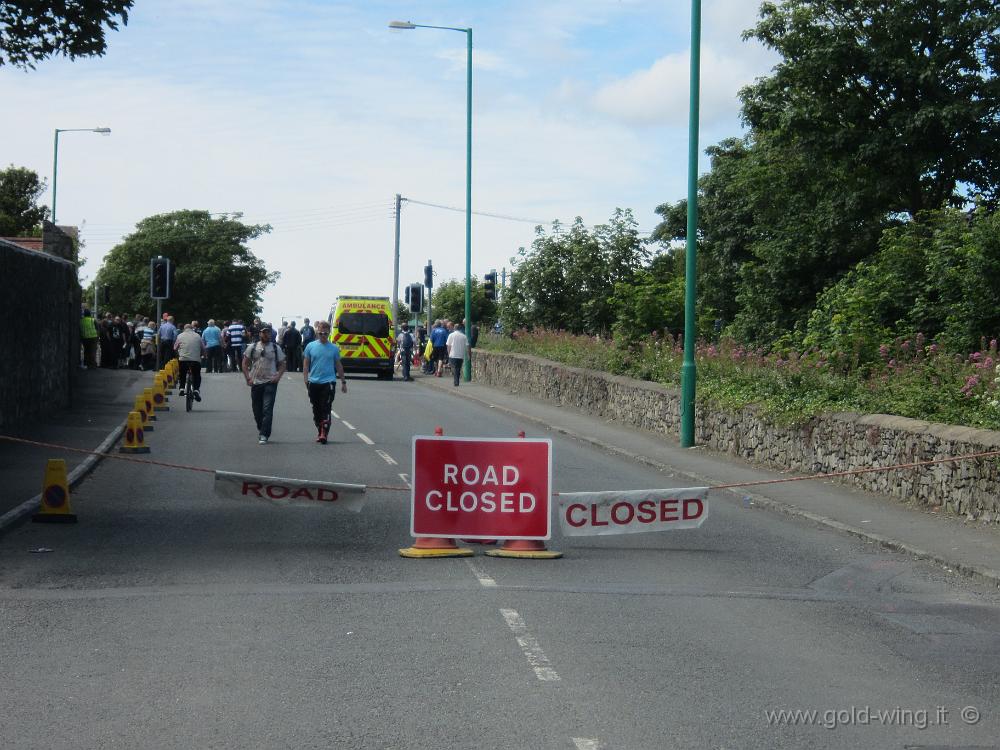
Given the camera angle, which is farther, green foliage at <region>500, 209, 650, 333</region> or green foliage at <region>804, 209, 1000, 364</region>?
green foliage at <region>500, 209, 650, 333</region>

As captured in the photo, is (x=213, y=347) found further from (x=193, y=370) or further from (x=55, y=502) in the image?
(x=55, y=502)

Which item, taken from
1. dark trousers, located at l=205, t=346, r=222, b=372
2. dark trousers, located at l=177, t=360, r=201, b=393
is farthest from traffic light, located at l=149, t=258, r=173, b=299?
dark trousers, located at l=205, t=346, r=222, b=372

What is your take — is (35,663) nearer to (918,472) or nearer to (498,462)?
(498,462)

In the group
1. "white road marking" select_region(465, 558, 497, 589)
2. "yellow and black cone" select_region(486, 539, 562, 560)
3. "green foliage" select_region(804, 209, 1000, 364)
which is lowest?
"white road marking" select_region(465, 558, 497, 589)

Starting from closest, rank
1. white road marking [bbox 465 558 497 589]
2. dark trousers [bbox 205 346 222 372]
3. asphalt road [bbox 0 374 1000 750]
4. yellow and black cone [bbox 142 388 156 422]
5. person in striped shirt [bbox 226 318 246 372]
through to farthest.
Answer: asphalt road [bbox 0 374 1000 750] < white road marking [bbox 465 558 497 589] < yellow and black cone [bbox 142 388 156 422] < dark trousers [bbox 205 346 222 372] < person in striped shirt [bbox 226 318 246 372]

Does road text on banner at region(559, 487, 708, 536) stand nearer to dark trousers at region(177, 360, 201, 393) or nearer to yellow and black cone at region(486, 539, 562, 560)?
yellow and black cone at region(486, 539, 562, 560)

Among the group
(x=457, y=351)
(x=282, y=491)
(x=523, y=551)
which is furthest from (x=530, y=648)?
(x=457, y=351)

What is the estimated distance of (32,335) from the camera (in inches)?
850

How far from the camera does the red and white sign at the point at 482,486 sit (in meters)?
10.2

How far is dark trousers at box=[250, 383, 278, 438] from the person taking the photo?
1922 centimetres

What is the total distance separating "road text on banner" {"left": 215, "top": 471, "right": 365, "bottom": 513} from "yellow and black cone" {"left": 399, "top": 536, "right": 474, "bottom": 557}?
840 mm

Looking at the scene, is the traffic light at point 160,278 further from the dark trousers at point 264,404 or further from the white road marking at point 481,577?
the white road marking at point 481,577

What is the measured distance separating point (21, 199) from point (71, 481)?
179 feet

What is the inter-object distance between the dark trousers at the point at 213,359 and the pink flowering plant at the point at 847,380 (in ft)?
57.3
